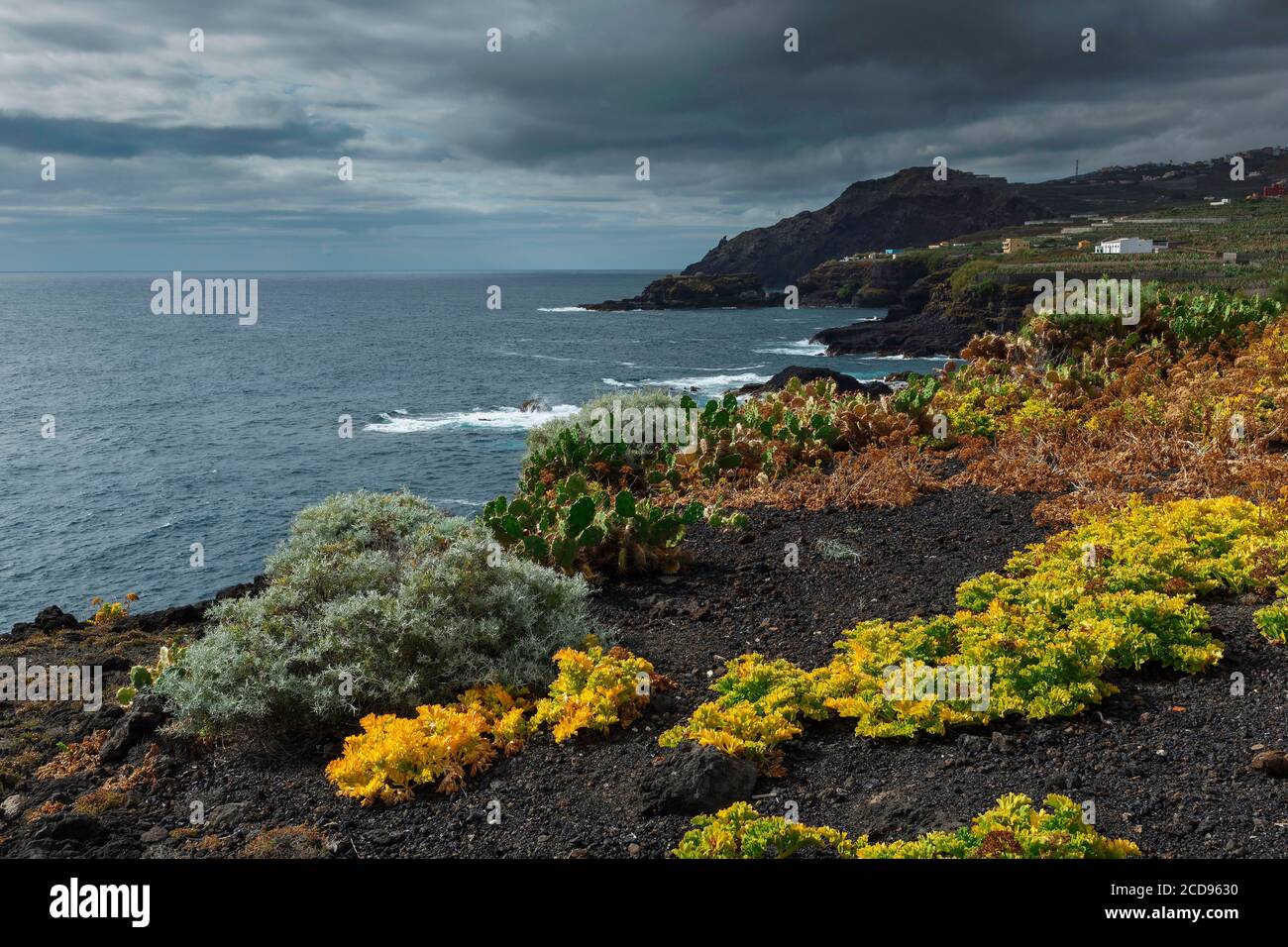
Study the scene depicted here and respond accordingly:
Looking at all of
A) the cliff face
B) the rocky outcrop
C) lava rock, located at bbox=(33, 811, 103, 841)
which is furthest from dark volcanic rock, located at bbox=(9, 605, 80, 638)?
the cliff face

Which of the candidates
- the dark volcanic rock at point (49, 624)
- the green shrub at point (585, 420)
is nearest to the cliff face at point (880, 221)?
the green shrub at point (585, 420)

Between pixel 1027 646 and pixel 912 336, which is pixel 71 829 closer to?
pixel 1027 646

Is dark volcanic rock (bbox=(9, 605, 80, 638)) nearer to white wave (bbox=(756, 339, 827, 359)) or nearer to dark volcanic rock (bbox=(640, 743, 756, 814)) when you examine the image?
dark volcanic rock (bbox=(640, 743, 756, 814))

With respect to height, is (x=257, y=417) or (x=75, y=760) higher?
(x=257, y=417)

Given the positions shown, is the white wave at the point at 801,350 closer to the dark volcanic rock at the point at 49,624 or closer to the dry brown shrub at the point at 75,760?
the dark volcanic rock at the point at 49,624

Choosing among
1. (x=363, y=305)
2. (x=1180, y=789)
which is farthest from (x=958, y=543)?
(x=363, y=305)

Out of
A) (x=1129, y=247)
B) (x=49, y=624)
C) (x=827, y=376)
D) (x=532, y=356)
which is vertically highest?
(x=1129, y=247)

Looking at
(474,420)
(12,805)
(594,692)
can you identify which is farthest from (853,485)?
(474,420)

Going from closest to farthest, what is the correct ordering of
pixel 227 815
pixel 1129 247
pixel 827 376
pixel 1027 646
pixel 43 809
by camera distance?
pixel 227 815, pixel 43 809, pixel 1027 646, pixel 827 376, pixel 1129 247
